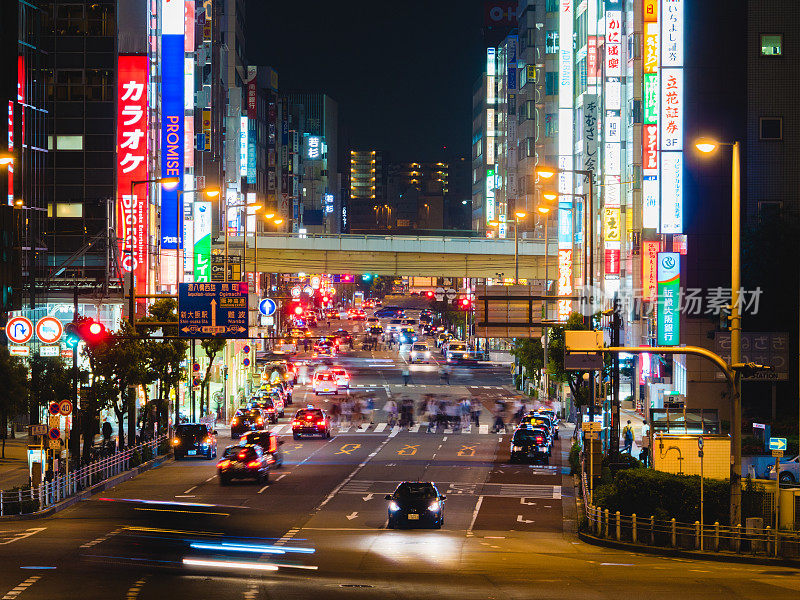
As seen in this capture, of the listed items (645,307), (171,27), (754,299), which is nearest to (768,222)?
(754,299)

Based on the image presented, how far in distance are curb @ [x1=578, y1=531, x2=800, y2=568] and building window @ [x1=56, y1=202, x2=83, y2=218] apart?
164ft

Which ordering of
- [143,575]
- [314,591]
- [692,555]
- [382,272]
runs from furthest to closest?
[382,272] < [692,555] < [143,575] < [314,591]

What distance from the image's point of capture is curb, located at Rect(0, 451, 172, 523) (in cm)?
3403

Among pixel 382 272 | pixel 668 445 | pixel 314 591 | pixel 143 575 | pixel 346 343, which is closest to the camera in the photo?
pixel 314 591

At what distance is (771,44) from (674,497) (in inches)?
1719

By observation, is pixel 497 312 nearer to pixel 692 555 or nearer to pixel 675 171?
pixel 692 555

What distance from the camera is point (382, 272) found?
80375mm

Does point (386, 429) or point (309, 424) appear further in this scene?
point (386, 429)

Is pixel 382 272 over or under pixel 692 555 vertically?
over

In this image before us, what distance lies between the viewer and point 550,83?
116312mm

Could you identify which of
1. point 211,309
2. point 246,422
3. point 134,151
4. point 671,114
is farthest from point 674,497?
point 134,151

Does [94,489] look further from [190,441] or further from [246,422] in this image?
[246,422]

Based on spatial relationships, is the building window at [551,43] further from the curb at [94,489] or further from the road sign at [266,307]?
the curb at [94,489]

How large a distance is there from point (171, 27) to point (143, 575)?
56496 millimetres
